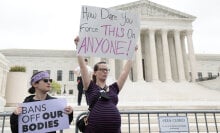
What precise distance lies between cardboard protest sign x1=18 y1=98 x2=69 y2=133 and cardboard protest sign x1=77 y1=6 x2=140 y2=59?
35.0 inches

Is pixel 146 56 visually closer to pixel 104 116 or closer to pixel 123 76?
pixel 123 76

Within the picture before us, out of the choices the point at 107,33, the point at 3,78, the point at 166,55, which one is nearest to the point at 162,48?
the point at 166,55

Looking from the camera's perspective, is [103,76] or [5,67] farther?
[5,67]

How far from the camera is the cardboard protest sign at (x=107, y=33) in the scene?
12.2 feet

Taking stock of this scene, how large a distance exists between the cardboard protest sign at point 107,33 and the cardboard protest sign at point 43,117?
888 mm

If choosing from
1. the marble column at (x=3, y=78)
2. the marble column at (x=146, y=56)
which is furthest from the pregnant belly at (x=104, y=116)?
the marble column at (x=146, y=56)

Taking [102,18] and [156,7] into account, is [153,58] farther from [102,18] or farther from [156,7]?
[102,18]

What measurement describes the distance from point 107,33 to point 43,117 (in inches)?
66.6

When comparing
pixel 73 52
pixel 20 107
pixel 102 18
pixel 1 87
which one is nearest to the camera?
pixel 20 107

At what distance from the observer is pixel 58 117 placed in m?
3.41

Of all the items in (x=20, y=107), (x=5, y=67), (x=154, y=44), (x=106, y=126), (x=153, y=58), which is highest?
(x=154, y=44)

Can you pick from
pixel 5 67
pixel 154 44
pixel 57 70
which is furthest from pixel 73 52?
pixel 5 67

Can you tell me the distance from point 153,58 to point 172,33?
806 centimetres

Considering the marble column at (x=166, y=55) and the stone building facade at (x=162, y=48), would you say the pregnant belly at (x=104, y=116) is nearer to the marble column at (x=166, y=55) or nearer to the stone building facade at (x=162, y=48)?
the stone building facade at (x=162, y=48)
